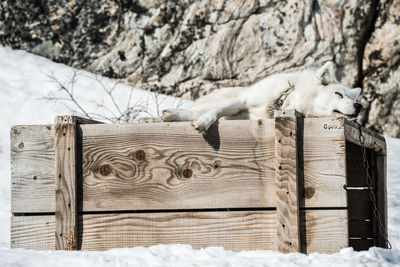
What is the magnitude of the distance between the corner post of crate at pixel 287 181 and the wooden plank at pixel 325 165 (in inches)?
3.2

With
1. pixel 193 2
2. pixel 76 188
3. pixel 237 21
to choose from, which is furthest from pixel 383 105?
pixel 76 188

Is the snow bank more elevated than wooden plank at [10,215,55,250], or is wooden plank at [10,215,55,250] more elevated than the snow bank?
wooden plank at [10,215,55,250]

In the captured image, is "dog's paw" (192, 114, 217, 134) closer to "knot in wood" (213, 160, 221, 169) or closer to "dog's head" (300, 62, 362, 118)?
"knot in wood" (213, 160, 221, 169)

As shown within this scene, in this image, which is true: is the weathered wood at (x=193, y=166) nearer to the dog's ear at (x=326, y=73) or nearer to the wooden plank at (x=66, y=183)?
the wooden plank at (x=66, y=183)

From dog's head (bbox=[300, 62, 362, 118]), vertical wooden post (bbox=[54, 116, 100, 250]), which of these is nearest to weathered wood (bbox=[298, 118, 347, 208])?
dog's head (bbox=[300, 62, 362, 118])

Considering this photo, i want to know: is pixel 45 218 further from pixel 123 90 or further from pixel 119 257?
pixel 123 90

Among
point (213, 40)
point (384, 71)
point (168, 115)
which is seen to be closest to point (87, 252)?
point (168, 115)

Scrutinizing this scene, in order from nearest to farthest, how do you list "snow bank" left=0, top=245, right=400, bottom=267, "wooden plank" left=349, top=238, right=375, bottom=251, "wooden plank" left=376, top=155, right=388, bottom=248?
1. "snow bank" left=0, top=245, right=400, bottom=267
2. "wooden plank" left=376, top=155, right=388, bottom=248
3. "wooden plank" left=349, top=238, right=375, bottom=251

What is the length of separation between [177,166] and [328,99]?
1589mm

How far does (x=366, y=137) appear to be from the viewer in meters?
3.00

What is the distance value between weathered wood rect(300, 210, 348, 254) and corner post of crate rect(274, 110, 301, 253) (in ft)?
0.23

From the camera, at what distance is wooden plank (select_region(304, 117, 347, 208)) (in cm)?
246

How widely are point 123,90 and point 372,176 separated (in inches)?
215

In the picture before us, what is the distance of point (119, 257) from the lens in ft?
7.54
